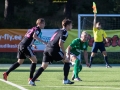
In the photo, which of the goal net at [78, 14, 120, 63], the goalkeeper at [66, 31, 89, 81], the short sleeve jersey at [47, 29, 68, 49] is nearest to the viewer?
the short sleeve jersey at [47, 29, 68, 49]

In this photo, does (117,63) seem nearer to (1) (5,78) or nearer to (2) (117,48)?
(2) (117,48)

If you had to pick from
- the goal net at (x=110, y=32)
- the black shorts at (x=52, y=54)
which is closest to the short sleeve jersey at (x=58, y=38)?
the black shorts at (x=52, y=54)

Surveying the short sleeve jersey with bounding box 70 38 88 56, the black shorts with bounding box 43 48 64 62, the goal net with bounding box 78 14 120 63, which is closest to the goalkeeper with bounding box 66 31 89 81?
the short sleeve jersey with bounding box 70 38 88 56

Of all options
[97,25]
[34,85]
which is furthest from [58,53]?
[97,25]

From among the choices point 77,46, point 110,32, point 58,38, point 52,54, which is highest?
point 58,38

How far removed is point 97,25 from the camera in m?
23.2

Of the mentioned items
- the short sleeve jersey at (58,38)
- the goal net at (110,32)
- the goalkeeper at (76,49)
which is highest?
the short sleeve jersey at (58,38)

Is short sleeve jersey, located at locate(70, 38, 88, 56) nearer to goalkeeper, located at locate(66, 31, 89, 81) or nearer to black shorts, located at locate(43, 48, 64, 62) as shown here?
goalkeeper, located at locate(66, 31, 89, 81)

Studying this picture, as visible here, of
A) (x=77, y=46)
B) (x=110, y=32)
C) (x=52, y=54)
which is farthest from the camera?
(x=110, y=32)

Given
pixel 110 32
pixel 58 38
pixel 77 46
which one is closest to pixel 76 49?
pixel 77 46

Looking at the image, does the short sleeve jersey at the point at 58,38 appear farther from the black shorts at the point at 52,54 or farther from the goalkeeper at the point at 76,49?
the goalkeeper at the point at 76,49

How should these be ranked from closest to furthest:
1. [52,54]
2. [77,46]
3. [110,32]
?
[52,54] < [77,46] < [110,32]

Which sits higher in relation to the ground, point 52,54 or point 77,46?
point 52,54

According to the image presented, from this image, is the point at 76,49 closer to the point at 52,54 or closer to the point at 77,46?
the point at 77,46
